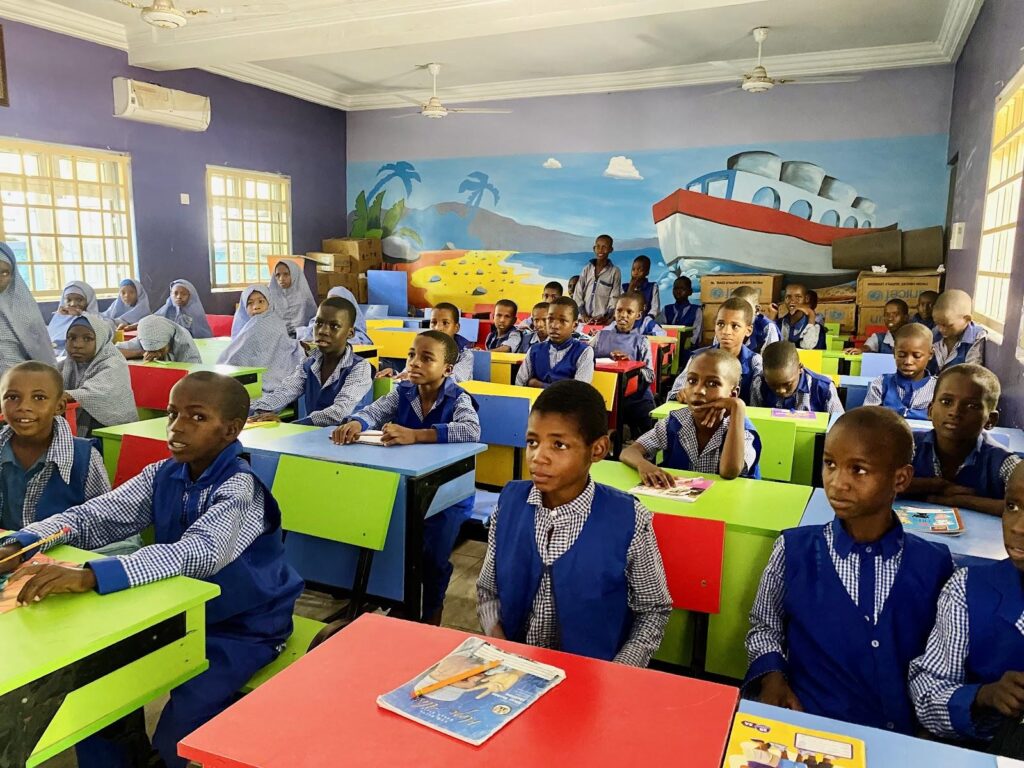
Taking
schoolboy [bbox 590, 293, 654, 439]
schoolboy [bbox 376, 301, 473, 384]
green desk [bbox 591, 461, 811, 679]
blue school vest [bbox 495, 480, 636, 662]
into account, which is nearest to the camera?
blue school vest [bbox 495, 480, 636, 662]

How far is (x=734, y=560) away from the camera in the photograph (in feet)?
6.53

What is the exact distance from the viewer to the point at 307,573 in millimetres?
2867

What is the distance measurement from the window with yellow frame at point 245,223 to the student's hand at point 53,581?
7833mm

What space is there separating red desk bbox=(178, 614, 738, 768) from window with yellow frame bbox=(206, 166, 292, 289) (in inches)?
330

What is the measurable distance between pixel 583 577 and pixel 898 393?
2.68 m

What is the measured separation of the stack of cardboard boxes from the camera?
998 cm

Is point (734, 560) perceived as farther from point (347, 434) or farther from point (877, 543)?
→ point (347, 434)

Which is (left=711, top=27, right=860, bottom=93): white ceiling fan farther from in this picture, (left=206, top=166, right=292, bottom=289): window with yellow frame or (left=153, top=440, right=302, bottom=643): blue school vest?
(left=153, top=440, right=302, bottom=643): blue school vest

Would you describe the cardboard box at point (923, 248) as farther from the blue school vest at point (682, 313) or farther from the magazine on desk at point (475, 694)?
the magazine on desk at point (475, 694)

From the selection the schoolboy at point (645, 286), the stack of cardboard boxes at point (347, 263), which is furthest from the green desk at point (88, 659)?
the stack of cardboard boxes at point (347, 263)

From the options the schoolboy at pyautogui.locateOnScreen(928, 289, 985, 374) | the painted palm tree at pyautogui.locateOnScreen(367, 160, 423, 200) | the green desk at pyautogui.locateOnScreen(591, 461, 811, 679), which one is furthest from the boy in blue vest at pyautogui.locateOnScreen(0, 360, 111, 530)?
the painted palm tree at pyautogui.locateOnScreen(367, 160, 423, 200)

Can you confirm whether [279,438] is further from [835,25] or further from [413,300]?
[413,300]

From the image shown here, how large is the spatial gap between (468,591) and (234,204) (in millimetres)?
7216

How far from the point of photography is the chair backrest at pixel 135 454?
9.04 feet
